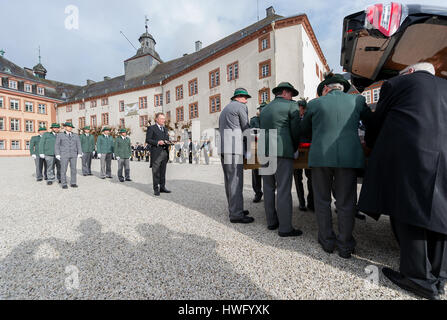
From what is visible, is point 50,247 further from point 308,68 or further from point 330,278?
point 308,68

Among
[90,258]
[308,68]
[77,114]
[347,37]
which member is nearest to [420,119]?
[347,37]

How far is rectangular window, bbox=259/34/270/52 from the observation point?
2163 cm

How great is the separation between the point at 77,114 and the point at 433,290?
5452cm

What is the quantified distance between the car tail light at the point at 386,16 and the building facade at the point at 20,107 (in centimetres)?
5182

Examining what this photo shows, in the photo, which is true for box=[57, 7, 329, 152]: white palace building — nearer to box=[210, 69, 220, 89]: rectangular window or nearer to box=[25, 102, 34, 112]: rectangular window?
box=[210, 69, 220, 89]: rectangular window

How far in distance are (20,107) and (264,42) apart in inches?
1789

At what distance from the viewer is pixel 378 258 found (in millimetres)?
2387

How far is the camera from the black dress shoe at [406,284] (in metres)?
1.73

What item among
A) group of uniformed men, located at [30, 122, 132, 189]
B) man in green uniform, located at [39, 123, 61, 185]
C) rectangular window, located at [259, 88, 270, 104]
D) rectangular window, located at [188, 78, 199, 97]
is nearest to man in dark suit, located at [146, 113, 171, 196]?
group of uniformed men, located at [30, 122, 132, 189]

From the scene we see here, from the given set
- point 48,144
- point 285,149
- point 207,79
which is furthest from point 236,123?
point 207,79

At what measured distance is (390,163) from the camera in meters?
1.97

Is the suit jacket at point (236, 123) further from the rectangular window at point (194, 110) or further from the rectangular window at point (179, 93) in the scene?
the rectangular window at point (179, 93)

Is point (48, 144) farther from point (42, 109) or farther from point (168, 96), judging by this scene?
point (42, 109)

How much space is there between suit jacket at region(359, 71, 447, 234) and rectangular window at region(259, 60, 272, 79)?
21.4 metres
